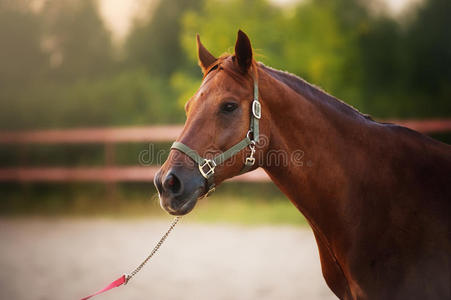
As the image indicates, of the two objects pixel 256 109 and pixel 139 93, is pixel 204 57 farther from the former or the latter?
pixel 139 93

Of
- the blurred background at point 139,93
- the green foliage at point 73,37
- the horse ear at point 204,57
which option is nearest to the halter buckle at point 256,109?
the horse ear at point 204,57

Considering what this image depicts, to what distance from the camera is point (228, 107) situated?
217 centimetres

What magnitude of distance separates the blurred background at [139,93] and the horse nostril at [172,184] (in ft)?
13.8

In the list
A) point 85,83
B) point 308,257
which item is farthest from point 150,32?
point 308,257

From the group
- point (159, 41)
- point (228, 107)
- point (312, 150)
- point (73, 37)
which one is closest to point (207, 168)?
point (228, 107)

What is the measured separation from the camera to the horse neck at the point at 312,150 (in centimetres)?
219

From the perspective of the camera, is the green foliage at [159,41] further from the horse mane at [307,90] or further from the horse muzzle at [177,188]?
the horse muzzle at [177,188]

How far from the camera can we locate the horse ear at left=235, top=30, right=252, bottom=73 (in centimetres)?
218

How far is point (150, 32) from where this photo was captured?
13.3 m

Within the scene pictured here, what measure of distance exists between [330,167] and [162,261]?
3842 millimetres

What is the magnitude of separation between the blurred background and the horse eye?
4.20m

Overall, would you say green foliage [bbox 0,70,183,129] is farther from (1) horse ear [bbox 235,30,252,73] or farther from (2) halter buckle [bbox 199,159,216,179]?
(2) halter buckle [bbox 199,159,216,179]

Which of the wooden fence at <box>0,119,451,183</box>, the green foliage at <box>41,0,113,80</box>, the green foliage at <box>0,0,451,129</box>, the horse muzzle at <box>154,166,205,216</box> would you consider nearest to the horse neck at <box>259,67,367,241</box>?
the horse muzzle at <box>154,166,205,216</box>

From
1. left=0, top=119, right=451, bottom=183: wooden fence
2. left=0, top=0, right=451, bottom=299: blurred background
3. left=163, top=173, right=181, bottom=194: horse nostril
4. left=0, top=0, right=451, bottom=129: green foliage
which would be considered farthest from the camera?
left=0, top=0, right=451, bottom=129: green foliage
